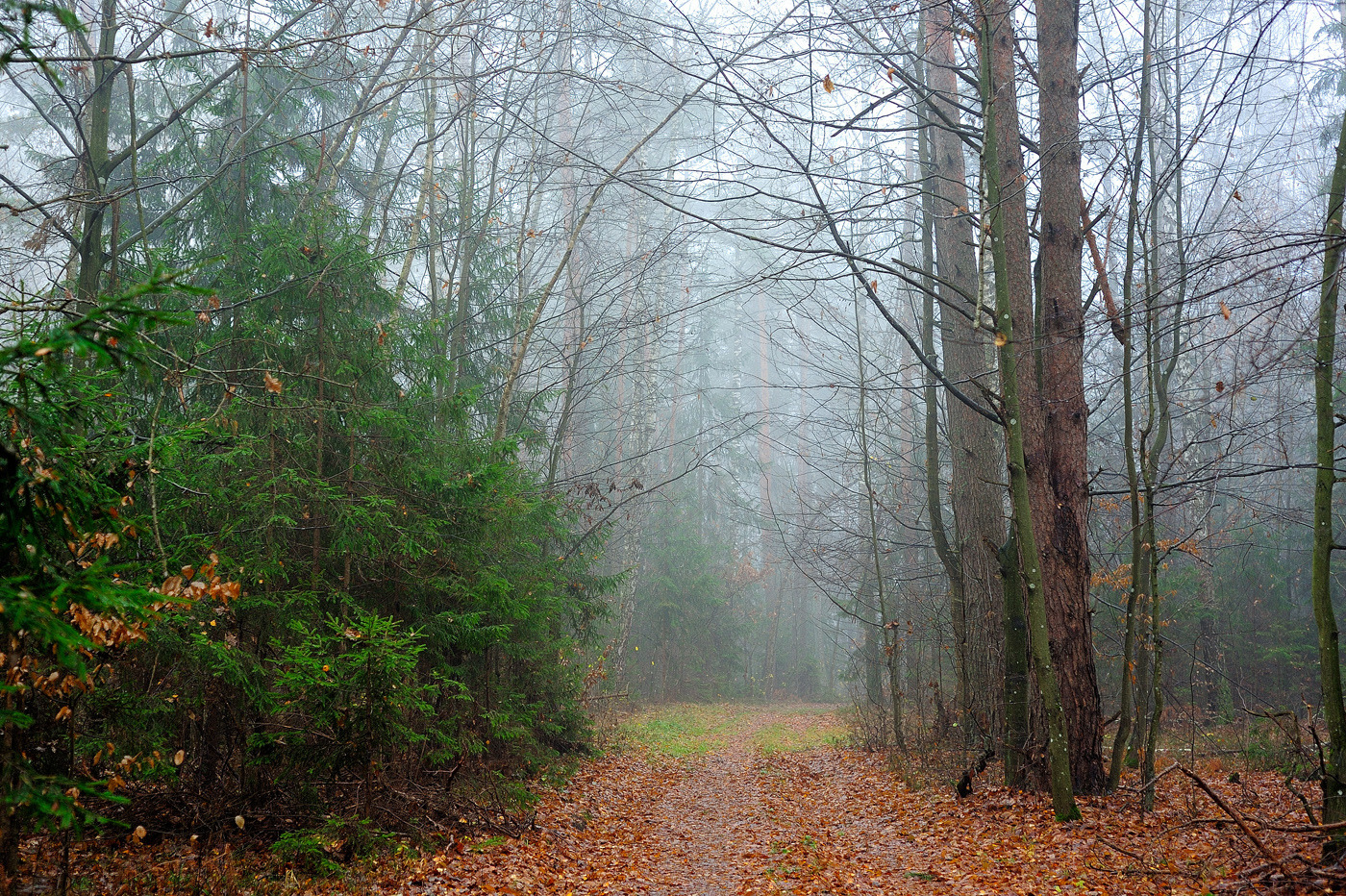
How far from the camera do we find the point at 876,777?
10.4 metres

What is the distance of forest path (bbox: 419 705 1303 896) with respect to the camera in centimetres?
536

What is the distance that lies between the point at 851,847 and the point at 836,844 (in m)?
0.21

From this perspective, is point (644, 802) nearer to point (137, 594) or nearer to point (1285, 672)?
point (137, 594)

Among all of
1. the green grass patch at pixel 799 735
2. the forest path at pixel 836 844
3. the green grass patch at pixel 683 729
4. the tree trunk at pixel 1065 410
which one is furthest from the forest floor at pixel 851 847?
the green grass patch at pixel 799 735

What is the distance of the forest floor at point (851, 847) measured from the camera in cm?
510

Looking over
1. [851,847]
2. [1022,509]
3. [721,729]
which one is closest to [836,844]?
[851,847]

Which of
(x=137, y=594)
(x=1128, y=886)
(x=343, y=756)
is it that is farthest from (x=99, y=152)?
(x=1128, y=886)

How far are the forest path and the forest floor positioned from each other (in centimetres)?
2

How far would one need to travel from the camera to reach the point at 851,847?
6.91 m

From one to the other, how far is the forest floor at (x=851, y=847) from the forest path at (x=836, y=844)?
0.02 metres

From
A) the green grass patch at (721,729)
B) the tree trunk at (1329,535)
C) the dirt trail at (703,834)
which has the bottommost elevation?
the green grass patch at (721,729)

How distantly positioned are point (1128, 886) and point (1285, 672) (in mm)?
13732

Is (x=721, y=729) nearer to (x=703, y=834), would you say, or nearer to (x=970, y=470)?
(x=703, y=834)

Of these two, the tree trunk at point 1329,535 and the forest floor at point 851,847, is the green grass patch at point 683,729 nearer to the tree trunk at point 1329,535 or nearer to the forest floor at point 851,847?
the forest floor at point 851,847
